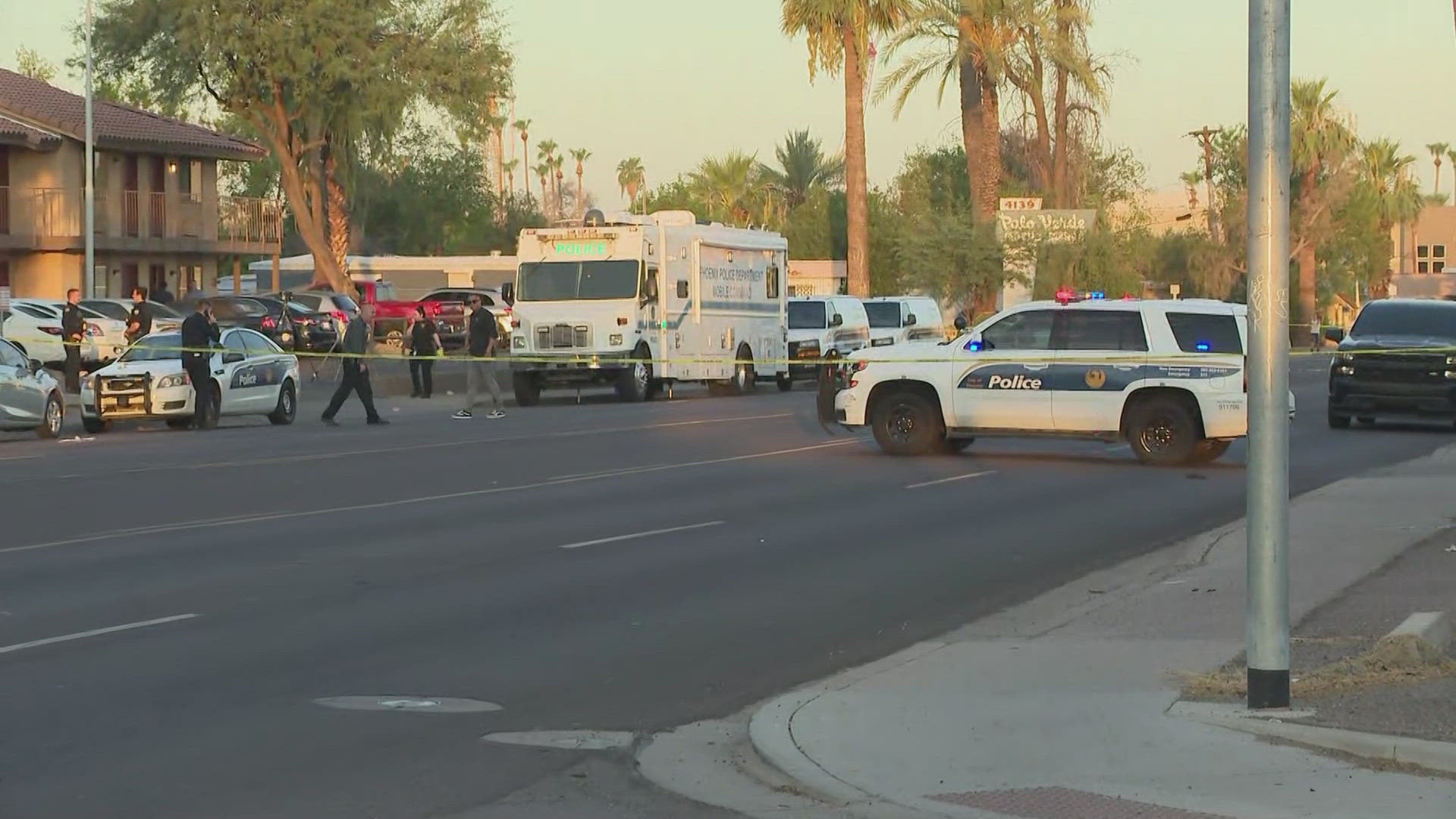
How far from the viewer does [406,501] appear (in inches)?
737

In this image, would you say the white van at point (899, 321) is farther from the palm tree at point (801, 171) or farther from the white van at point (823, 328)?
the palm tree at point (801, 171)

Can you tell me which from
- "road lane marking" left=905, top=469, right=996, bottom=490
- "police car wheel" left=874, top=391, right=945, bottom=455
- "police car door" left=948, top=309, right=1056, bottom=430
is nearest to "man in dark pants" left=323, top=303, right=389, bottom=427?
"police car wheel" left=874, top=391, right=945, bottom=455

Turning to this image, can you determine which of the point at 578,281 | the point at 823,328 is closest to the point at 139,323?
the point at 578,281

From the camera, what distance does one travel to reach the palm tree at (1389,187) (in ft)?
354

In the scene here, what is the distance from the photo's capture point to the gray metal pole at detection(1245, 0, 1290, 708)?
335 inches

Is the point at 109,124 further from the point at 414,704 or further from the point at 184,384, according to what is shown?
the point at 414,704

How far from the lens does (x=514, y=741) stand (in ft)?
28.1

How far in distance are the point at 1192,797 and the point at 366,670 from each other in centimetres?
452

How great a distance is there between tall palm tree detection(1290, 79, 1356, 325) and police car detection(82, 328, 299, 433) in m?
56.7

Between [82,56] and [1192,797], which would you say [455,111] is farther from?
[1192,797]

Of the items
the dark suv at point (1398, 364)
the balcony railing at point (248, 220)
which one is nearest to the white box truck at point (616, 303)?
the dark suv at point (1398, 364)

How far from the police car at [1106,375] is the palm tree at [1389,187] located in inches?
3368

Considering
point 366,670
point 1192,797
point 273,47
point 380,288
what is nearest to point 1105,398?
point 366,670

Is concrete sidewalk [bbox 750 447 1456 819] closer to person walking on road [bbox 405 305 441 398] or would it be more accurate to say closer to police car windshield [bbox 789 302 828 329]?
person walking on road [bbox 405 305 441 398]
